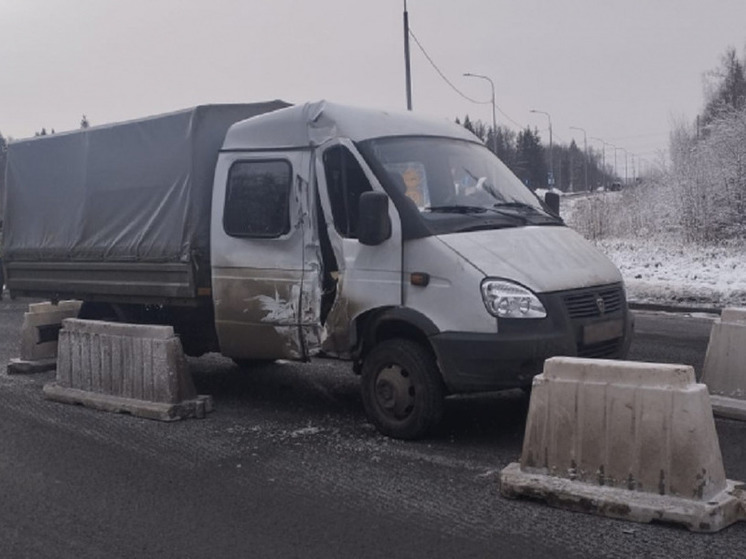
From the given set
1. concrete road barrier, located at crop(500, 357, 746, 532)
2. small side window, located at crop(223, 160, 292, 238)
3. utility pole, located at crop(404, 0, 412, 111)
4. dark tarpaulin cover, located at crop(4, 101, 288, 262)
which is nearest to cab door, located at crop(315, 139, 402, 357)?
small side window, located at crop(223, 160, 292, 238)

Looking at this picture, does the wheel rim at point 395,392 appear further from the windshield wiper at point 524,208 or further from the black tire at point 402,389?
the windshield wiper at point 524,208

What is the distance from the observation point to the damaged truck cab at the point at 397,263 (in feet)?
21.2

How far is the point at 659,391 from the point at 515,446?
1.82m

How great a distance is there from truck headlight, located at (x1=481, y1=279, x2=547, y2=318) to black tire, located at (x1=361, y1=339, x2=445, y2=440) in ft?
→ 2.15

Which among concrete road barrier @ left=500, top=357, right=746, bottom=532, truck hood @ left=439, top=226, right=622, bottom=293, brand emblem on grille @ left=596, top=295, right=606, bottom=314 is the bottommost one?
concrete road barrier @ left=500, top=357, right=746, bottom=532

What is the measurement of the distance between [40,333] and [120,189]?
7.38 feet

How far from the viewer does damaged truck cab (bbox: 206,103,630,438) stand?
21.2ft

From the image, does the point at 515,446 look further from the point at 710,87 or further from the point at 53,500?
the point at 710,87

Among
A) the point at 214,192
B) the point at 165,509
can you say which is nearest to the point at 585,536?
the point at 165,509

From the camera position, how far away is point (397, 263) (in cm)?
688

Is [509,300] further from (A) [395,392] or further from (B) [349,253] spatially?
(B) [349,253]

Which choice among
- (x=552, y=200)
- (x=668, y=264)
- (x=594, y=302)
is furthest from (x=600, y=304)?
(x=668, y=264)

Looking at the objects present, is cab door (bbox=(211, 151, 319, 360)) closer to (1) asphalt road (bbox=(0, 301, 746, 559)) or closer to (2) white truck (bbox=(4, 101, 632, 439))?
(2) white truck (bbox=(4, 101, 632, 439))

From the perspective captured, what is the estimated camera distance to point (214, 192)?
8.29 meters
